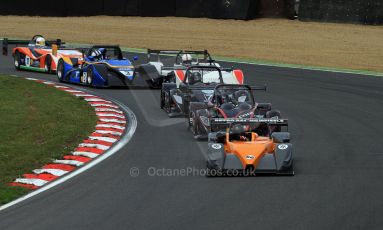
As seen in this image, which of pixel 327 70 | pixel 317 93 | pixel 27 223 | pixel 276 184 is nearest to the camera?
pixel 27 223

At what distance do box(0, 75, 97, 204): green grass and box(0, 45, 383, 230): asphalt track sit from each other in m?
0.94

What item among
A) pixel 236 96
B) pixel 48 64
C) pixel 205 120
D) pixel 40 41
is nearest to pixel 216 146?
pixel 205 120

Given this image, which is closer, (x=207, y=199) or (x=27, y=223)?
(x=27, y=223)

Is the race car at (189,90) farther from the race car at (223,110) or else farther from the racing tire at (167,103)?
the race car at (223,110)

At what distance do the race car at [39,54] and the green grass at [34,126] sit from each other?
9.18 feet

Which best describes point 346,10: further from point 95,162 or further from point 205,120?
point 95,162

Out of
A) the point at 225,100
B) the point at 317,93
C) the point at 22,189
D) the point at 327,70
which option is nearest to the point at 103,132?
the point at 225,100

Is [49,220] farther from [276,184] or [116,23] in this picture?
[116,23]

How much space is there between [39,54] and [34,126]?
38.3ft

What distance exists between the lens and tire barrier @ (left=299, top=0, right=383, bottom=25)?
36.8 m

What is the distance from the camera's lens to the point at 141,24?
42.8 metres

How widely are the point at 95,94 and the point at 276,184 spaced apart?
1151 cm

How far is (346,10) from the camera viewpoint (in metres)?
37.8

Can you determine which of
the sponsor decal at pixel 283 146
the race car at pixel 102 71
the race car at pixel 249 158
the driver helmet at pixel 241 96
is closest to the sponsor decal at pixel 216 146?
the race car at pixel 249 158
